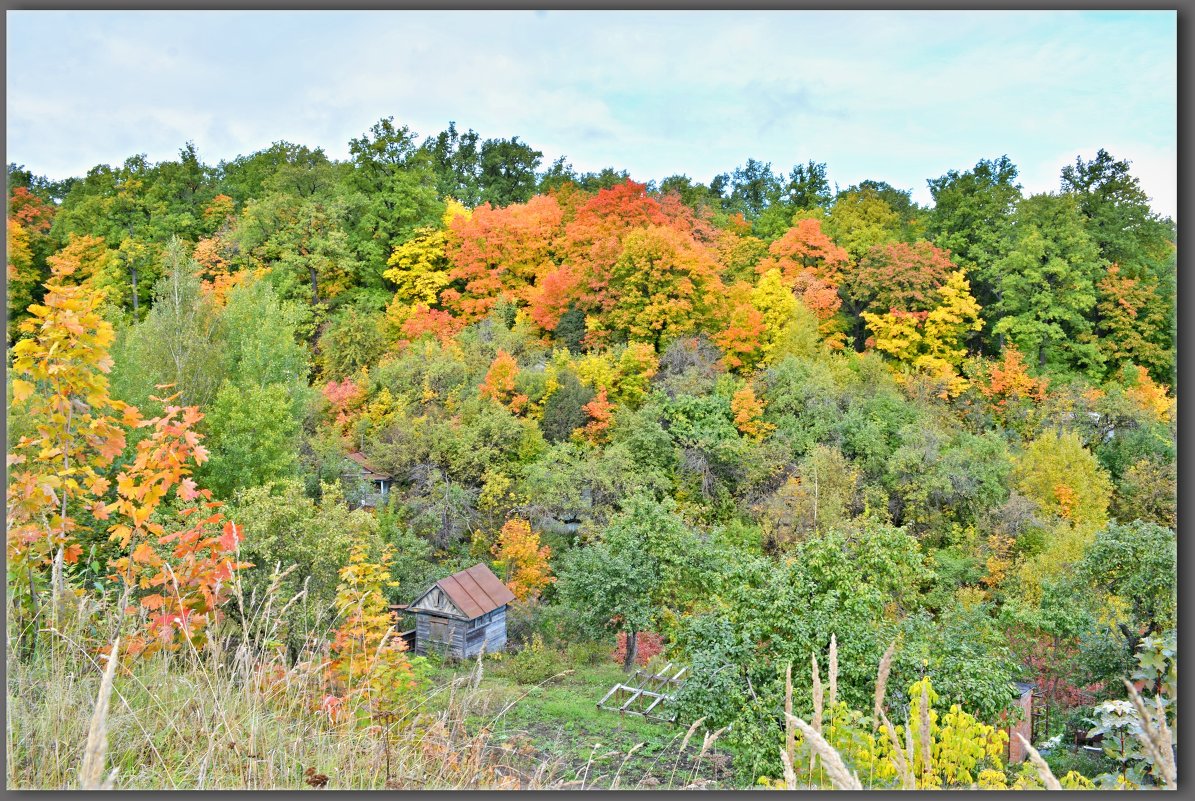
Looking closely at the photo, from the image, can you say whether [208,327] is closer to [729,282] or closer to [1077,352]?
[729,282]

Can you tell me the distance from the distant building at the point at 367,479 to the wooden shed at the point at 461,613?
215cm

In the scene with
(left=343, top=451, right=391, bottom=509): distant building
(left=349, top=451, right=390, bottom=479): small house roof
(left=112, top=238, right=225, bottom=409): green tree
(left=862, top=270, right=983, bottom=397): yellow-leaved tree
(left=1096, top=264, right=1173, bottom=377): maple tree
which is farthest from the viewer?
(left=862, top=270, right=983, bottom=397): yellow-leaved tree

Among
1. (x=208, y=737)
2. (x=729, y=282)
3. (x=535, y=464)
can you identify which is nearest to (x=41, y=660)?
(x=208, y=737)

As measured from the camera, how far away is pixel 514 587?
13742 millimetres

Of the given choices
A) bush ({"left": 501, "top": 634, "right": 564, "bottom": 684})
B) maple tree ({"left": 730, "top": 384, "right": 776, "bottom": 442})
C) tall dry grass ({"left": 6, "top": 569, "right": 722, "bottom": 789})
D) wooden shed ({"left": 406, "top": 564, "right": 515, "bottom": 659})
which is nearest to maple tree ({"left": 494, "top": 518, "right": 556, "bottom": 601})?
wooden shed ({"left": 406, "top": 564, "right": 515, "bottom": 659})

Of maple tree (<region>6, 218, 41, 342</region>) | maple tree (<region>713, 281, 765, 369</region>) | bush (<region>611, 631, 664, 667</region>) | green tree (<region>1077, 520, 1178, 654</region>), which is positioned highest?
maple tree (<region>6, 218, 41, 342</region>)

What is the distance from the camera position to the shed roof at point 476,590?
1237 cm

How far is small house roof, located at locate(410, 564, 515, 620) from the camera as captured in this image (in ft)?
40.5

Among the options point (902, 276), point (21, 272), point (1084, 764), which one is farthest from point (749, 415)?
point (21, 272)

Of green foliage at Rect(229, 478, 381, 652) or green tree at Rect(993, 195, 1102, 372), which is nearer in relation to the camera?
green foliage at Rect(229, 478, 381, 652)

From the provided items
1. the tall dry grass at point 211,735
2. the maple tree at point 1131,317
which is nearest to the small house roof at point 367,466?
the tall dry grass at point 211,735

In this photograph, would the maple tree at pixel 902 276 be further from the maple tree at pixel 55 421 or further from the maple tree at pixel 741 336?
the maple tree at pixel 55 421

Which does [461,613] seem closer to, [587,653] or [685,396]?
[587,653]

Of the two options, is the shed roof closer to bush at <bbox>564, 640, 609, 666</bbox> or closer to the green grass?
the green grass
